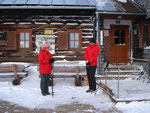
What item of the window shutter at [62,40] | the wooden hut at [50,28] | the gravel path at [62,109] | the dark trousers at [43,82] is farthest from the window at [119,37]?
the gravel path at [62,109]

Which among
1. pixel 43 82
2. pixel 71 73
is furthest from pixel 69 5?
pixel 43 82

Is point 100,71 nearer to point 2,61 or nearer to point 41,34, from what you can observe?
point 41,34

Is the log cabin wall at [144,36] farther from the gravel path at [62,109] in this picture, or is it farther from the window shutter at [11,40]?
the window shutter at [11,40]

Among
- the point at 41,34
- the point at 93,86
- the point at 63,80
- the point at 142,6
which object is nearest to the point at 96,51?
the point at 93,86

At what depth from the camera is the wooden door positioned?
970 cm

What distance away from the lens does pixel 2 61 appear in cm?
854

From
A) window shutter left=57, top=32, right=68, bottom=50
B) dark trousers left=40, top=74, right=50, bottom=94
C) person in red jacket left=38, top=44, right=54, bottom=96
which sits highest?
window shutter left=57, top=32, right=68, bottom=50

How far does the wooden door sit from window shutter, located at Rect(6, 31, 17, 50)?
5.77m

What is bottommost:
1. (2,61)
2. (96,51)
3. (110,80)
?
(110,80)

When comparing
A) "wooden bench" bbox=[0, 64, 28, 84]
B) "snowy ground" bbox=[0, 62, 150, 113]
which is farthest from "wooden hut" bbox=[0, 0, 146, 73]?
"snowy ground" bbox=[0, 62, 150, 113]

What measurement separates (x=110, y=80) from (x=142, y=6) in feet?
15.4

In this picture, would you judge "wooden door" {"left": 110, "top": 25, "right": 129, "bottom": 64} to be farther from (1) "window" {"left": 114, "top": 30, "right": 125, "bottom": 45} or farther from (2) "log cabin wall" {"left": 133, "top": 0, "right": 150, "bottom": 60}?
(2) "log cabin wall" {"left": 133, "top": 0, "right": 150, "bottom": 60}

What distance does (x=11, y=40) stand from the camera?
27.8 feet

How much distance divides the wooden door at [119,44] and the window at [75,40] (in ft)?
7.46
